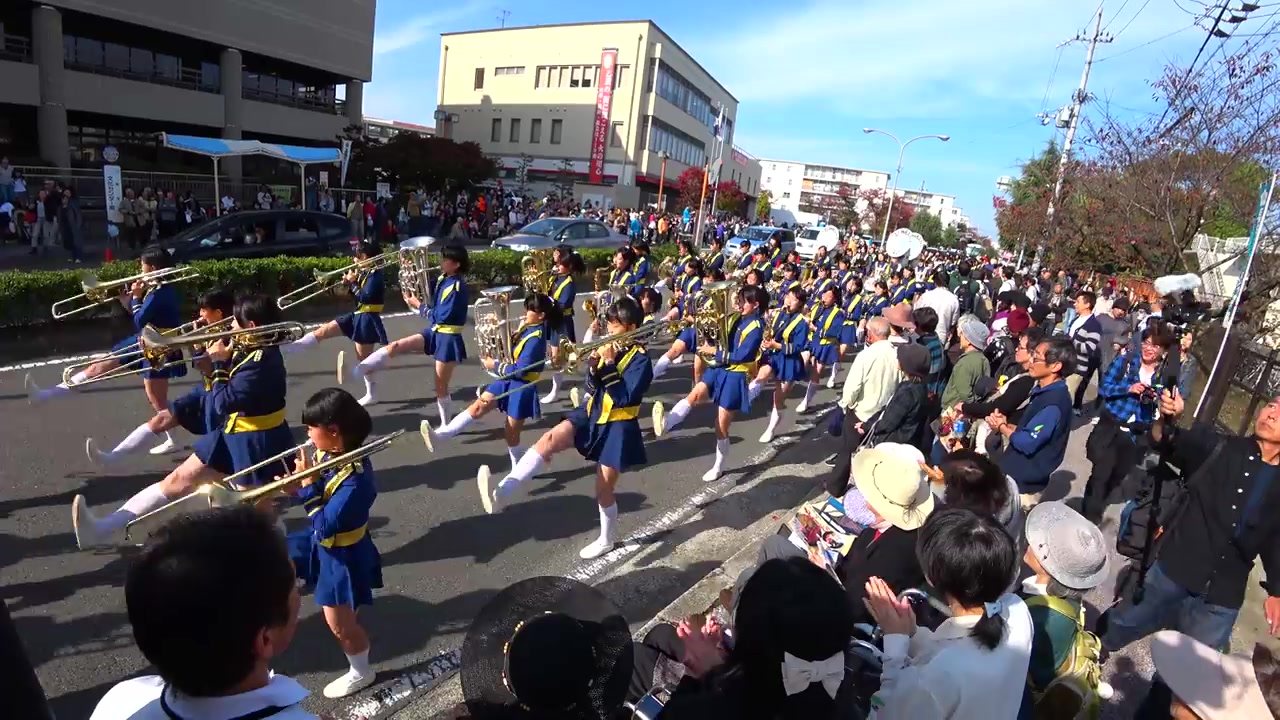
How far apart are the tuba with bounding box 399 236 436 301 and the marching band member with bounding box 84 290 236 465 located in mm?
2697

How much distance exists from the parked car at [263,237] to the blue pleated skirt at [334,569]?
1001cm

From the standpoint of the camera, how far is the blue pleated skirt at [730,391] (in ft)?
20.8

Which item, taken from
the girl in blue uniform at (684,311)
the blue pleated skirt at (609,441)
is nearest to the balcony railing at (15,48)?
the girl in blue uniform at (684,311)

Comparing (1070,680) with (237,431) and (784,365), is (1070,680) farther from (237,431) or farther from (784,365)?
(784,365)

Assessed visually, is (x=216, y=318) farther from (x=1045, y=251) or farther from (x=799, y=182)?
(x=799, y=182)

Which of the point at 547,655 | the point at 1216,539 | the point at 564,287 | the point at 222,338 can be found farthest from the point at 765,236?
the point at 547,655

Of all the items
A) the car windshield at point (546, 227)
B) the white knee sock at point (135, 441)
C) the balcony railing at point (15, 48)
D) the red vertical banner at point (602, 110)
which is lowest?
the white knee sock at point (135, 441)

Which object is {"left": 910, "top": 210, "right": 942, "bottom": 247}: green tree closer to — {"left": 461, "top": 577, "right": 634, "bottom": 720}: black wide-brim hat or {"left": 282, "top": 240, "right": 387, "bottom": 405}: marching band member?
{"left": 282, "top": 240, "right": 387, "bottom": 405}: marching band member

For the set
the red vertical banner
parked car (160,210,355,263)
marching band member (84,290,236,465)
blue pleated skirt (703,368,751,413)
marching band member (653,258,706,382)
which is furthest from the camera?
the red vertical banner

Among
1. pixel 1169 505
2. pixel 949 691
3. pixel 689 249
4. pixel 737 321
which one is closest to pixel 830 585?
pixel 949 691

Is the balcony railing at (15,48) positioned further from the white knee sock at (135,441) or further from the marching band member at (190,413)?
the white knee sock at (135,441)

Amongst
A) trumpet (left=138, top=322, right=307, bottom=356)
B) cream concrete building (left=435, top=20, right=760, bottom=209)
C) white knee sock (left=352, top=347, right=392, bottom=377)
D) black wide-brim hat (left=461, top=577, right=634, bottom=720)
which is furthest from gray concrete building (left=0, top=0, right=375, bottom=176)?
black wide-brim hat (left=461, top=577, right=634, bottom=720)

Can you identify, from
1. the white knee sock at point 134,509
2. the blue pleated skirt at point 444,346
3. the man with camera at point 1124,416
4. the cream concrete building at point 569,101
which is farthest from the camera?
the cream concrete building at point 569,101

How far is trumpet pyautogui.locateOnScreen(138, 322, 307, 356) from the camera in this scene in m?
4.27
